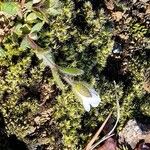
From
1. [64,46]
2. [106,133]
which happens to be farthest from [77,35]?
[106,133]

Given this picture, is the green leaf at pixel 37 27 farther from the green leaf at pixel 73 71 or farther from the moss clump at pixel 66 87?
the green leaf at pixel 73 71

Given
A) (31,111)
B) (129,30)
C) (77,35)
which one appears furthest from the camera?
(129,30)

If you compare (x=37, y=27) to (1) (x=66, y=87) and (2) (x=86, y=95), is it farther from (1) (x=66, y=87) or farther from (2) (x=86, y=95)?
(2) (x=86, y=95)

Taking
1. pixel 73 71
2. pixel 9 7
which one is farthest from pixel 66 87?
pixel 9 7

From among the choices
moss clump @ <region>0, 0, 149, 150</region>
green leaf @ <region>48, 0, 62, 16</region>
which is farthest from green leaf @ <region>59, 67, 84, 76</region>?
green leaf @ <region>48, 0, 62, 16</region>

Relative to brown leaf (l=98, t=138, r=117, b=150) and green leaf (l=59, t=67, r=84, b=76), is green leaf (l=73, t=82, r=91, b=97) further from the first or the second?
brown leaf (l=98, t=138, r=117, b=150)

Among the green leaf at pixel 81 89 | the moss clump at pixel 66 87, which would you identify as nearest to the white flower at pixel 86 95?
the green leaf at pixel 81 89

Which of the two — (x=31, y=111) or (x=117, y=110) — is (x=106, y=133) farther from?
(x=31, y=111)

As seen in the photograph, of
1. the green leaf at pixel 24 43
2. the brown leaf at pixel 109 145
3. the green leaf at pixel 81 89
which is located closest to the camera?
the green leaf at pixel 81 89
